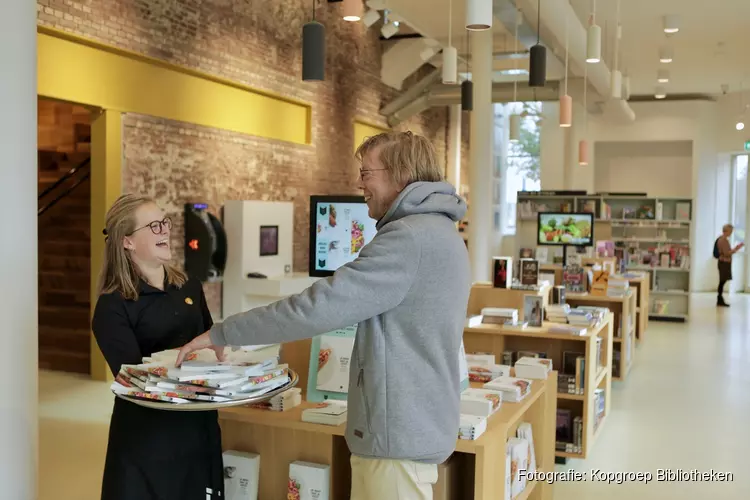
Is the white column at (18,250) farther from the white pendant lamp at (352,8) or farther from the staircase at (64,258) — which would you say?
the staircase at (64,258)

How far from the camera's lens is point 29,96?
134 inches

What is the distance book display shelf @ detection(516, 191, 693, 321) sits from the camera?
13688 mm

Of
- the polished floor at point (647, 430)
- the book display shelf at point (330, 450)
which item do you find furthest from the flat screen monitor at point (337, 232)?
the polished floor at point (647, 430)

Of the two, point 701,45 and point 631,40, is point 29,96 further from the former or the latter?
point 701,45

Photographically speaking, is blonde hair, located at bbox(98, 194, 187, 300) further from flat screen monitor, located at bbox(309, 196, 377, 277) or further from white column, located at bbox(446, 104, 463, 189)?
white column, located at bbox(446, 104, 463, 189)

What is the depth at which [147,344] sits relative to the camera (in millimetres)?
2732

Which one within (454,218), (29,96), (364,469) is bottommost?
(364,469)

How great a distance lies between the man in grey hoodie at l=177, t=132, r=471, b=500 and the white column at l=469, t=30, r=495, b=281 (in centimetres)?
884

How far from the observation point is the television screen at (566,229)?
10438 millimetres

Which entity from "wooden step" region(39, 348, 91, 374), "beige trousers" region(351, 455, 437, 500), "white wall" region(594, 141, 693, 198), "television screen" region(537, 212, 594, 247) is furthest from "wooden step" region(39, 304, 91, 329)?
"white wall" region(594, 141, 693, 198)

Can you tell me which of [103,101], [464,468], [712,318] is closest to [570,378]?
[464,468]

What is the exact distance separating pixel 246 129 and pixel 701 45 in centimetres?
839

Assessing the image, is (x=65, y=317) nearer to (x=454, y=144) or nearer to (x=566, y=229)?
(x=566, y=229)

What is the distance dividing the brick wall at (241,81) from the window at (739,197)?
10.4 meters
